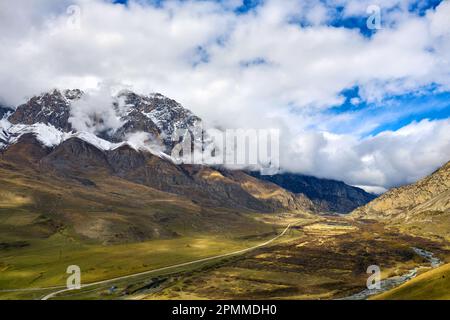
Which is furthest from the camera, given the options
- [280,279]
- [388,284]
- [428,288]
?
[280,279]

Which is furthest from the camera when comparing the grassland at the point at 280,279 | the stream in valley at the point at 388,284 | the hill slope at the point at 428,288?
the grassland at the point at 280,279

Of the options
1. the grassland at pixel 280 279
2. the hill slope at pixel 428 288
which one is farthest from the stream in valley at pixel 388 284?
the hill slope at pixel 428 288

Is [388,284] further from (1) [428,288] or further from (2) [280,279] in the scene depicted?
(1) [428,288]

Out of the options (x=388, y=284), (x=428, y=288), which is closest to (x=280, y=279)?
(x=388, y=284)

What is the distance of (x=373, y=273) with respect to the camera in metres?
168

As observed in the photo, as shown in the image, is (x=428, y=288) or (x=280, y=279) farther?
(x=280, y=279)

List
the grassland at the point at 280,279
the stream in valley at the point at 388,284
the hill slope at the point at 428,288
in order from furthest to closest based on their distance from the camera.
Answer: the grassland at the point at 280,279
the stream in valley at the point at 388,284
the hill slope at the point at 428,288

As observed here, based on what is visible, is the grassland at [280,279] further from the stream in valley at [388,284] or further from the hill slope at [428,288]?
the hill slope at [428,288]

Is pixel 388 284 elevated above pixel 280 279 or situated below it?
above

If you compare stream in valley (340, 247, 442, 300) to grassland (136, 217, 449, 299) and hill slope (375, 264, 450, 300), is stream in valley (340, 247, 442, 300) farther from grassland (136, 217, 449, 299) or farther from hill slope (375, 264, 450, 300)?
hill slope (375, 264, 450, 300)

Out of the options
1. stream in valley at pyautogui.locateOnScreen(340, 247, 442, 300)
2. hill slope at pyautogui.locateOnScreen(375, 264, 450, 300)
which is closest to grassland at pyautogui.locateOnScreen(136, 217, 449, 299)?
stream in valley at pyautogui.locateOnScreen(340, 247, 442, 300)
